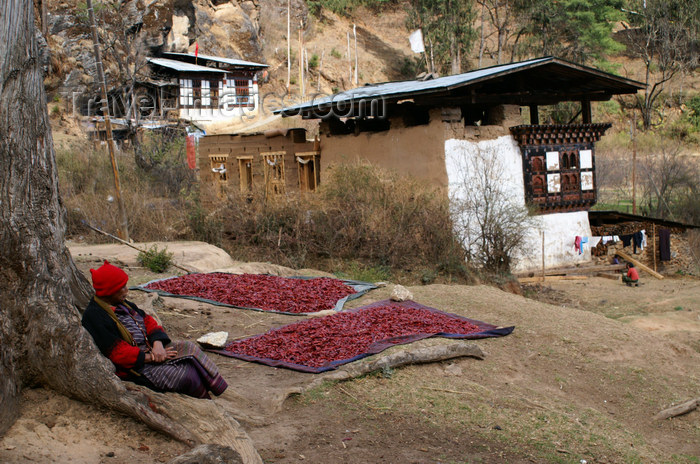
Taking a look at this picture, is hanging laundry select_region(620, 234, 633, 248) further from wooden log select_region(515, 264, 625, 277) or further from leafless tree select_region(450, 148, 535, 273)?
leafless tree select_region(450, 148, 535, 273)

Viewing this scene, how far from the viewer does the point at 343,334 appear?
6938mm

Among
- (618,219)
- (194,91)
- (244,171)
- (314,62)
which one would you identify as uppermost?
(314,62)

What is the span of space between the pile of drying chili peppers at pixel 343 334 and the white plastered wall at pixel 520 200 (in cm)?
751

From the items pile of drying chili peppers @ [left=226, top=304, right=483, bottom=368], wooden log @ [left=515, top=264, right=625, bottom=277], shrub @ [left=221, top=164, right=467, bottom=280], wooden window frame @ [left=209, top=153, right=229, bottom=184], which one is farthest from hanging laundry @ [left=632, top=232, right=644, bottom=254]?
pile of drying chili peppers @ [left=226, top=304, right=483, bottom=368]

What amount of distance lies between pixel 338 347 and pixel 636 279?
1262 centimetres

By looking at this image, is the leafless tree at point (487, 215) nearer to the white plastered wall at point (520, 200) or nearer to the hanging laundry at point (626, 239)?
the white plastered wall at point (520, 200)

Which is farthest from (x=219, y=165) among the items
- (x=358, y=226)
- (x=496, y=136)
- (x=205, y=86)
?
(x=205, y=86)

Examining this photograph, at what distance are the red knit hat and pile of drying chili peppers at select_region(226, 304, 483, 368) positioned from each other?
2.40 metres

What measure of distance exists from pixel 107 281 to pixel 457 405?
9.73 feet

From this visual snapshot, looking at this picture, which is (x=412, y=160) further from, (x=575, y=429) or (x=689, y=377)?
(x=575, y=429)

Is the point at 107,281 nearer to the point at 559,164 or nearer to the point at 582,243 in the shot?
the point at 559,164

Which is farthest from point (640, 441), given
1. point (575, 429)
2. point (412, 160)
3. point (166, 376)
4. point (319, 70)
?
point (319, 70)

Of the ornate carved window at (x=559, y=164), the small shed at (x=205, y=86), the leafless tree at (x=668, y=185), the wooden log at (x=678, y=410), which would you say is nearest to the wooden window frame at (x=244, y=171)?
the ornate carved window at (x=559, y=164)

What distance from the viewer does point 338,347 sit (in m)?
6.53
